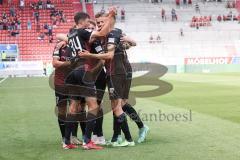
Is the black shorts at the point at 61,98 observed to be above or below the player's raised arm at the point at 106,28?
below

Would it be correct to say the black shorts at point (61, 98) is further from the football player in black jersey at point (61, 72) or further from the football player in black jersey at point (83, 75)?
the football player in black jersey at point (83, 75)

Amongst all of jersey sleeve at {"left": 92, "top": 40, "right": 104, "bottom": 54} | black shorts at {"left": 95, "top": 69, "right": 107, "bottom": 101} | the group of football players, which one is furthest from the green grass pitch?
jersey sleeve at {"left": 92, "top": 40, "right": 104, "bottom": 54}

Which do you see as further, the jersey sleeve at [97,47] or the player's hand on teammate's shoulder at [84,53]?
the jersey sleeve at [97,47]

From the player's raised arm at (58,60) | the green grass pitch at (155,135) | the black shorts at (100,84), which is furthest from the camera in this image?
the black shorts at (100,84)

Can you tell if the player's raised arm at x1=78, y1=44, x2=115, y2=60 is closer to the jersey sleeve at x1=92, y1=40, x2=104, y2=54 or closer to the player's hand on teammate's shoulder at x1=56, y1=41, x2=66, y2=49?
the jersey sleeve at x1=92, y1=40, x2=104, y2=54

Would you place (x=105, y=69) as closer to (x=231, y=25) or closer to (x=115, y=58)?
(x=115, y=58)

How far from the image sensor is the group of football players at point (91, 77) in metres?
8.94

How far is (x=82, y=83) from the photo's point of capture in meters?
9.09

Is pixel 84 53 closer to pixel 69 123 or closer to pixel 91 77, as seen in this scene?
pixel 91 77

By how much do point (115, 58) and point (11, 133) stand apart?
10.1ft

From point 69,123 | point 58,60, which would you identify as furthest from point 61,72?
point 69,123

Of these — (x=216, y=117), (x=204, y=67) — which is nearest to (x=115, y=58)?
(x=216, y=117)

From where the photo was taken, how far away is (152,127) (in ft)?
38.9

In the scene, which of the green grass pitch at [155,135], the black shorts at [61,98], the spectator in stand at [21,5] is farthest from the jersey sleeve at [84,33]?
the spectator in stand at [21,5]
